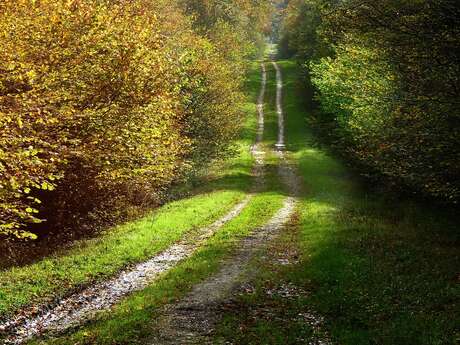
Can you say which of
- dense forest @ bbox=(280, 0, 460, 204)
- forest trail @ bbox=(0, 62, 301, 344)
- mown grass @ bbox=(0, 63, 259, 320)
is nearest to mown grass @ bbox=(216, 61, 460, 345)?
forest trail @ bbox=(0, 62, 301, 344)

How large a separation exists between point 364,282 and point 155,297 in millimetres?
6867

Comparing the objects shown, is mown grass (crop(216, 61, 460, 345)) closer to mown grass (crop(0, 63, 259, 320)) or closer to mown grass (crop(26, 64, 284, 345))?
mown grass (crop(26, 64, 284, 345))

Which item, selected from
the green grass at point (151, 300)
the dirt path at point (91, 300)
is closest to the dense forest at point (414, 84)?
the green grass at point (151, 300)

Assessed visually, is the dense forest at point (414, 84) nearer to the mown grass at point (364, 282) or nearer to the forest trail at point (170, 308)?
the mown grass at point (364, 282)

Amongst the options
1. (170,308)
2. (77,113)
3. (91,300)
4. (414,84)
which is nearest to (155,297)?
(170,308)

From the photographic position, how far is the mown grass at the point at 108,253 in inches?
661

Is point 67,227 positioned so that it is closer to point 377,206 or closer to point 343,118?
point 377,206

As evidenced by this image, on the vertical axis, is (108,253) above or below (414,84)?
below

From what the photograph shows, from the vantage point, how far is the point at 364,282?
52.4 ft

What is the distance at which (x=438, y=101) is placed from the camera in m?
18.0

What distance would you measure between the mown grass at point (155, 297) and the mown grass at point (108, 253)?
7.43ft

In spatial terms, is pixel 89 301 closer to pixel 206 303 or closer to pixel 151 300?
pixel 151 300

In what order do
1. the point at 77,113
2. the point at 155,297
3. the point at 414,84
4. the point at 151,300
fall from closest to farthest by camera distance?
the point at 151,300 → the point at 155,297 → the point at 414,84 → the point at 77,113

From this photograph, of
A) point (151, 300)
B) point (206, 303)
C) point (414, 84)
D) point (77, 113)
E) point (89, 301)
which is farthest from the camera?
point (77, 113)
